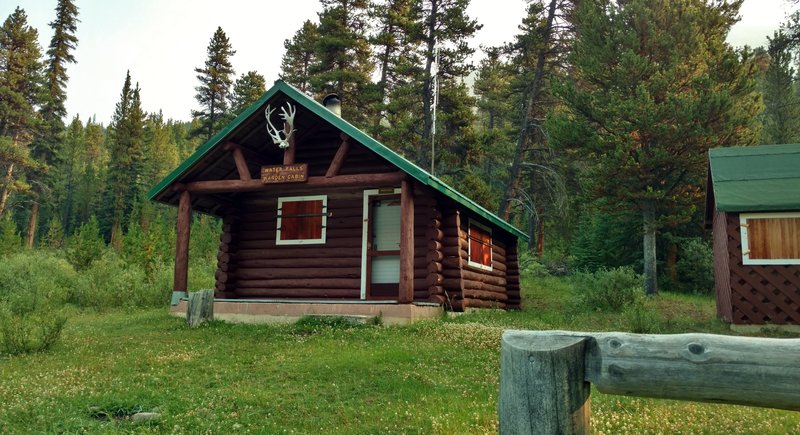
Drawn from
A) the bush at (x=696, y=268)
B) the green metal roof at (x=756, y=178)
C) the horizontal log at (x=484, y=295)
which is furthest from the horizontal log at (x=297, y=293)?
the bush at (x=696, y=268)

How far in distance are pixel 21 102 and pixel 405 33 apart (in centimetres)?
3154

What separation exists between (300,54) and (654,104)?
96.8ft

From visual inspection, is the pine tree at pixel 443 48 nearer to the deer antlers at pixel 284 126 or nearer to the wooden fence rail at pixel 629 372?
the deer antlers at pixel 284 126

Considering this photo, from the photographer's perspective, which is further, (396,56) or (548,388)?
(396,56)

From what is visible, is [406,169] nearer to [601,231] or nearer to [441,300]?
[441,300]

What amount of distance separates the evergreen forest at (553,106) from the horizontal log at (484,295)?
17.1ft

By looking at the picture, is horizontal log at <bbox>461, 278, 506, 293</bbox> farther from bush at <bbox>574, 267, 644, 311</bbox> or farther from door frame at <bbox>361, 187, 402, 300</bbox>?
bush at <bbox>574, 267, 644, 311</bbox>

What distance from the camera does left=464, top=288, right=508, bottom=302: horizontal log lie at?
1637 centimetres

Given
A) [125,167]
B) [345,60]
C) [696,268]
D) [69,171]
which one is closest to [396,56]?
[345,60]

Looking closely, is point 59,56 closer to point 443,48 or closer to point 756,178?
point 443,48

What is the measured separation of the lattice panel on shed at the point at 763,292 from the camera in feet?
43.4

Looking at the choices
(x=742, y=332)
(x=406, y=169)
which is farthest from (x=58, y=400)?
(x=742, y=332)

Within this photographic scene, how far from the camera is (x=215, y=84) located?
45969 millimetres

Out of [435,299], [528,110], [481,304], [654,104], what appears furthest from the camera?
[528,110]
